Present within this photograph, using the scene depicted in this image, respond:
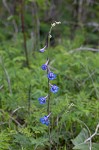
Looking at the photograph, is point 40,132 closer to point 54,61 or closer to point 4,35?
point 54,61

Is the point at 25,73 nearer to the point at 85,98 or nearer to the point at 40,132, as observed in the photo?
the point at 85,98

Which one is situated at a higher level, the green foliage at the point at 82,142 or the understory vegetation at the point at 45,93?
the understory vegetation at the point at 45,93

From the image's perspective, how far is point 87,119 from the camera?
268 centimetres

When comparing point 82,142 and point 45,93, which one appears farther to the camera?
point 45,93

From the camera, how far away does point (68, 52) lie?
3.90 meters

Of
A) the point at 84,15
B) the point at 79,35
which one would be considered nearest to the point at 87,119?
the point at 79,35

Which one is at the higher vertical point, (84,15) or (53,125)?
(84,15)

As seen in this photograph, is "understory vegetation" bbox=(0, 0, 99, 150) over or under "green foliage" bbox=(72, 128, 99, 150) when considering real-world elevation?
over

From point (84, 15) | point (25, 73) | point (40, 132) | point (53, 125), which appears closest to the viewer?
point (40, 132)

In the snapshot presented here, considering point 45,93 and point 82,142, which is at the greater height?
point 45,93

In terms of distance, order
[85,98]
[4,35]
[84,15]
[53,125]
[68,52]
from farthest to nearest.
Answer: [84,15]
[4,35]
[68,52]
[85,98]
[53,125]

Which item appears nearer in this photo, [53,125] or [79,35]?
[53,125]

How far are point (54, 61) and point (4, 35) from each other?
1409mm

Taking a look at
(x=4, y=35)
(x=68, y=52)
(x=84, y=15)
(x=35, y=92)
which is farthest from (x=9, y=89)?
(x=84, y=15)
